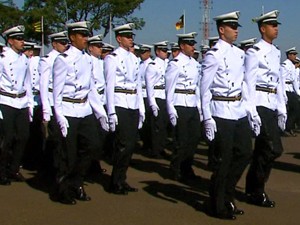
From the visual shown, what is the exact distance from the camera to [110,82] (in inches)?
296

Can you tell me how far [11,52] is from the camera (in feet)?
27.5

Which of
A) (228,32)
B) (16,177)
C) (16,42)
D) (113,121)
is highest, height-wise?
(228,32)

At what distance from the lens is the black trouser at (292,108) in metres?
15.0

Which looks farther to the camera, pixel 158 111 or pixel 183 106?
pixel 158 111

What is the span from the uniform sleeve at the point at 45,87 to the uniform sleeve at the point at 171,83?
1687 millimetres

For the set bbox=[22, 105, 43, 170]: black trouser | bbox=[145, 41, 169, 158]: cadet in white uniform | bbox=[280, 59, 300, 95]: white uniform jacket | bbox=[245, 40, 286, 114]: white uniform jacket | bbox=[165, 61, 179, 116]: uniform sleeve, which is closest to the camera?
bbox=[245, 40, 286, 114]: white uniform jacket

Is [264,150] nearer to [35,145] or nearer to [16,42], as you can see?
[16,42]

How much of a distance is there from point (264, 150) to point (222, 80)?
111 cm

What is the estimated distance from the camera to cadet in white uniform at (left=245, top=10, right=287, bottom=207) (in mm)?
6855

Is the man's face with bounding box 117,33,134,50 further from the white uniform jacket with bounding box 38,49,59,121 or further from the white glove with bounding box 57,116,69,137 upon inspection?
the white glove with bounding box 57,116,69,137

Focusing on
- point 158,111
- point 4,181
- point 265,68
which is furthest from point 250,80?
point 158,111

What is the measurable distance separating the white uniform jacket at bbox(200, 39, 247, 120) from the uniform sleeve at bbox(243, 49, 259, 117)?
0.15 m

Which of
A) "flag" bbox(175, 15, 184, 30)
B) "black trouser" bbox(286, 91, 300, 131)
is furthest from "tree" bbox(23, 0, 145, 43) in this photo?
"black trouser" bbox(286, 91, 300, 131)

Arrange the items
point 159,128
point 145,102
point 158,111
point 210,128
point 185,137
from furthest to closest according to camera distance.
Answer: point 145,102 < point 159,128 < point 158,111 < point 185,137 < point 210,128
